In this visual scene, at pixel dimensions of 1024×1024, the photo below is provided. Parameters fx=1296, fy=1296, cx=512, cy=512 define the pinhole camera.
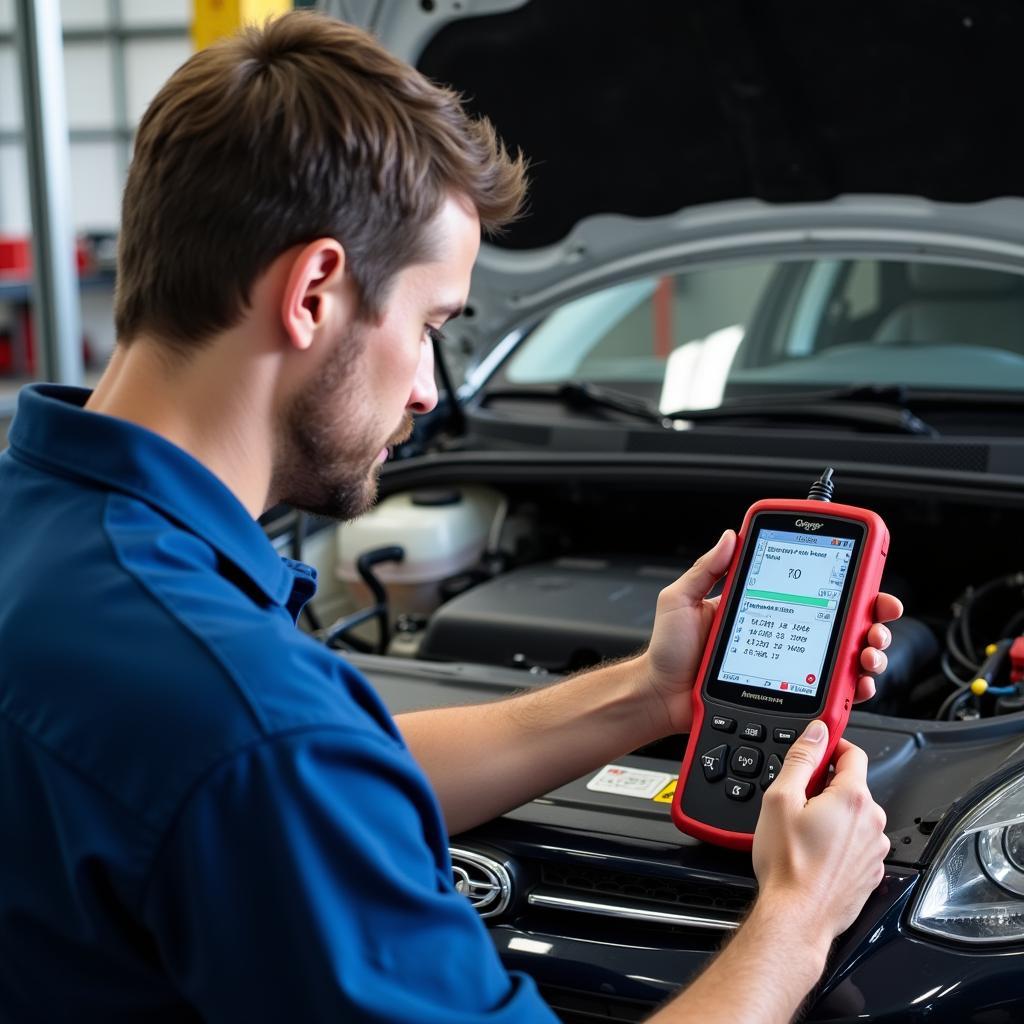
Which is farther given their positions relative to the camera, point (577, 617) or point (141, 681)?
point (577, 617)

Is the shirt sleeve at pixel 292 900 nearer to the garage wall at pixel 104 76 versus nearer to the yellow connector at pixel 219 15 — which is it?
the yellow connector at pixel 219 15

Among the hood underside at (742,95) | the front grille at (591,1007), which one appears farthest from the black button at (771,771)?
the hood underside at (742,95)

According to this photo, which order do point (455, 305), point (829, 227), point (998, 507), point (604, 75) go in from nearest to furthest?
point (455, 305) < point (998, 507) < point (604, 75) < point (829, 227)

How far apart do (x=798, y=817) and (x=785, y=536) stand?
0.34m

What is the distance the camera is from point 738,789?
1.21 m

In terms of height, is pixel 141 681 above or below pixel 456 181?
below

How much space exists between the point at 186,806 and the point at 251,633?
112mm

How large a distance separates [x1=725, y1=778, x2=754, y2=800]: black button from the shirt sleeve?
0.50m

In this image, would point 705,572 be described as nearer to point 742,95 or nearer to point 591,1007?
point 591,1007

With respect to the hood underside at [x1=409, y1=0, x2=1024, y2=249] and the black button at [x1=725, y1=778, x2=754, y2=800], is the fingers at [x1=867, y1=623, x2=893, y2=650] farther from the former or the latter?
the hood underside at [x1=409, y1=0, x2=1024, y2=249]

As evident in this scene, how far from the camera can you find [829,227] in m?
2.20

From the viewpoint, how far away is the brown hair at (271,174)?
885 mm

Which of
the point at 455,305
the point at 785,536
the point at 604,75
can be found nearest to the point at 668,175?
the point at 604,75

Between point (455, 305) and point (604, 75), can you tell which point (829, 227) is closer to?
point (604, 75)
